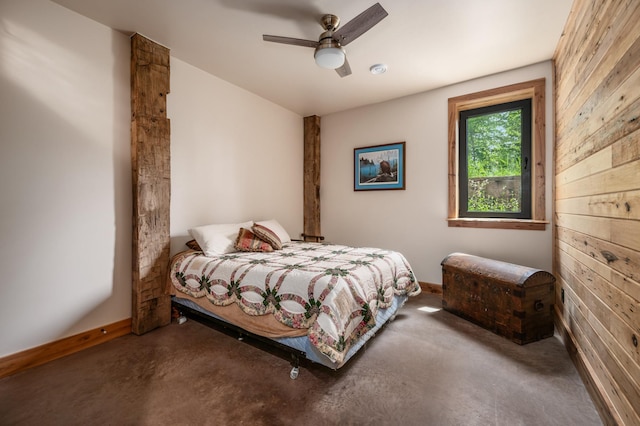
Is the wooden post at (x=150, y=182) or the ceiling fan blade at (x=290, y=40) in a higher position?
the ceiling fan blade at (x=290, y=40)

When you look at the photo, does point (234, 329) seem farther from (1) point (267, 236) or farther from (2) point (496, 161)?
(2) point (496, 161)

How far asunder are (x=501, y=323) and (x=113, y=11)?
4.10m

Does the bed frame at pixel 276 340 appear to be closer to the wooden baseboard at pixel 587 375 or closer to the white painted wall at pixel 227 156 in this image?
the white painted wall at pixel 227 156

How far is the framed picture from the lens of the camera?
3.72m

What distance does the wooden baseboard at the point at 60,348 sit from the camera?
Answer: 5.92ft

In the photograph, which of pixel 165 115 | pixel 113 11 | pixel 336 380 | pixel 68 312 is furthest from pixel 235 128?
pixel 336 380

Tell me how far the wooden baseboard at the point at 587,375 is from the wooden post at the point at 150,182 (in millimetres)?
3181

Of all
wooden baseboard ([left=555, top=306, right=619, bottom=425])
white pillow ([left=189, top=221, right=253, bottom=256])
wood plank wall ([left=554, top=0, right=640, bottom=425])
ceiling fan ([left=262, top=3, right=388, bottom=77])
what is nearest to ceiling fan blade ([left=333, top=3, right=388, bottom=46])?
ceiling fan ([left=262, top=3, right=388, bottom=77])

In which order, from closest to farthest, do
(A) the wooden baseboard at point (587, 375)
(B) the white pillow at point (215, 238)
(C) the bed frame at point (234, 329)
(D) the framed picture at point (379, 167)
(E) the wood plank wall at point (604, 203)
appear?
(E) the wood plank wall at point (604, 203)
(A) the wooden baseboard at point (587, 375)
(C) the bed frame at point (234, 329)
(B) the white pillow at point (215, 238)
(D) the framed picture at point (379, 167)

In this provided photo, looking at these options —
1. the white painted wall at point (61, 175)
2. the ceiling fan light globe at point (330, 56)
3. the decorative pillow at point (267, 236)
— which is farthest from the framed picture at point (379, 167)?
the white painted wall at point (61, 175)

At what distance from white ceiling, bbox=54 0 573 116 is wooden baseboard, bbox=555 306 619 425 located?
250 centimetres

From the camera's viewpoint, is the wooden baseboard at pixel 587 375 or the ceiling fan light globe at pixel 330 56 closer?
the wooden baseboard at pixel 587 375

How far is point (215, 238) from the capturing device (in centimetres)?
271

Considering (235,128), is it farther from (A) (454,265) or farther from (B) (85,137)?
(A) (454,265)
